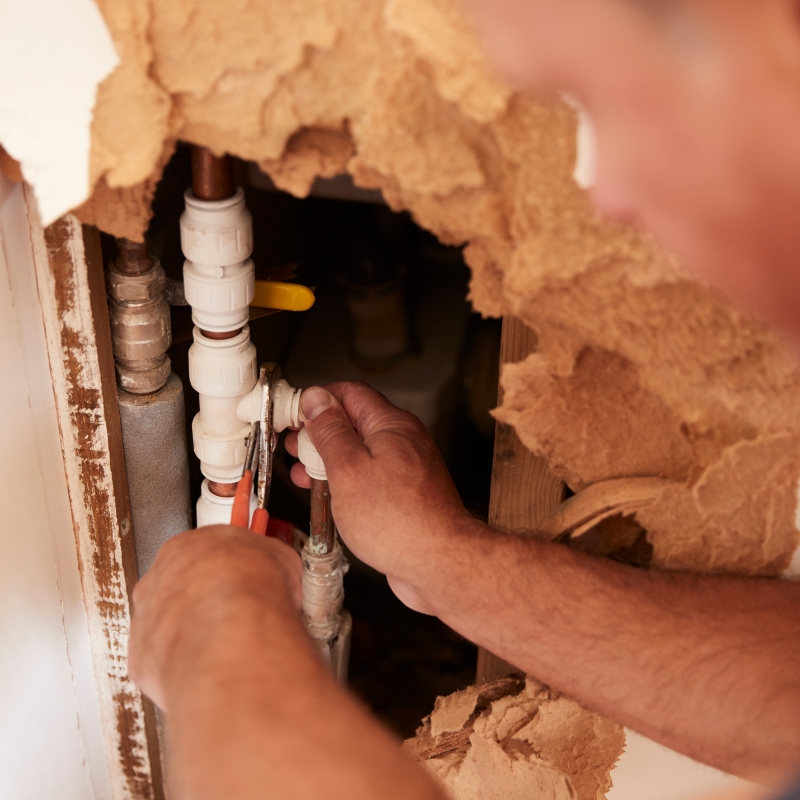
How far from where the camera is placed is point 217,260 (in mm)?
779

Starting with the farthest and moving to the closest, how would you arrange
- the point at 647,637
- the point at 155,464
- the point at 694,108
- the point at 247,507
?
the point at 155,464 < the point at 247,507 < the point at 647,637 < the point at 694,108

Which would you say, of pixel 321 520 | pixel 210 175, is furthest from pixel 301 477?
pixel 210 175

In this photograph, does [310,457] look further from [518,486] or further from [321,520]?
[518,486]

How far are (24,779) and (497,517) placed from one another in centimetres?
62

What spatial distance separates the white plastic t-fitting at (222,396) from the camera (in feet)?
2.78

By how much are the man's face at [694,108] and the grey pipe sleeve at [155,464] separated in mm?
545

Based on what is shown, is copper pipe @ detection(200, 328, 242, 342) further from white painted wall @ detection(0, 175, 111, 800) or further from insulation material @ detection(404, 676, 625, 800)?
insulation material @ detection(404, 676, 625, 800)

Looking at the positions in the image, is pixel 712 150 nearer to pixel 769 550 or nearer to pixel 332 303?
pixel 769 550

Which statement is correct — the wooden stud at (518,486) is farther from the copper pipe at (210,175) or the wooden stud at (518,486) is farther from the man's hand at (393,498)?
the copper pipe at (210,175)

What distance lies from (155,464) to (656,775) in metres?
0.65

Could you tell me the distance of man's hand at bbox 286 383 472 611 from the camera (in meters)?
0.80

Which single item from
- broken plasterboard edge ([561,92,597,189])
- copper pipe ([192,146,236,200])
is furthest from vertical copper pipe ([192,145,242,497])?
broken plasterboard edge ([561,92,597,189])

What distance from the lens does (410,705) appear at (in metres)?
1.50

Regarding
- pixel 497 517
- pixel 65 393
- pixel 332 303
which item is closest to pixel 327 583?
pixel 497 517
